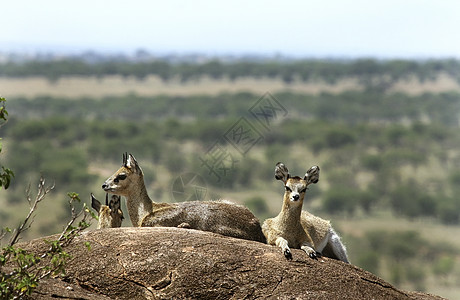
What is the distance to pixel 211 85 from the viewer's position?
609 ft

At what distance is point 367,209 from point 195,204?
95190mm

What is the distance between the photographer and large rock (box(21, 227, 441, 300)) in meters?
12.7

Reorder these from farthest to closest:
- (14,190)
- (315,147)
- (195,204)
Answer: (315,147), (14,190), (195,204)

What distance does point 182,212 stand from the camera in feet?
50.2

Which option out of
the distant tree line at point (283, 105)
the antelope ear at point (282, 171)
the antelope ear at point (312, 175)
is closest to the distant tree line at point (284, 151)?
the distant tree line at point (283, 105)

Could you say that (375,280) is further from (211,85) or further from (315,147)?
(211,85)

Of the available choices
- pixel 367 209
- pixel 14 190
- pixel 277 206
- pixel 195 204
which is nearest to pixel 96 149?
pixel 14 190

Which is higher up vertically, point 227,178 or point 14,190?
point 227,178

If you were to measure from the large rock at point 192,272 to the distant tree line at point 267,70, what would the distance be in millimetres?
167017

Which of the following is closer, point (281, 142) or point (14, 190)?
point (14, 190)

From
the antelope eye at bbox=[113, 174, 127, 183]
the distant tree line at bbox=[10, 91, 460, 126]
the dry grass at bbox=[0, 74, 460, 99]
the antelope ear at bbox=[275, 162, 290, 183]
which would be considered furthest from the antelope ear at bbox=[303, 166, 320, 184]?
the dry grass at bbox=[0, 74, 460, 99]

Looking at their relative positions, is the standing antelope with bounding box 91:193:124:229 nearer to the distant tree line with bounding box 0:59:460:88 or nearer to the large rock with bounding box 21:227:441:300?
the large rock with bounding box 21:227:441:300

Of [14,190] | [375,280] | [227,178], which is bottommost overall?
[14,190]

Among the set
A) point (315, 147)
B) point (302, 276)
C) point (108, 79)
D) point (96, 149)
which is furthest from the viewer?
point (108, 79)
